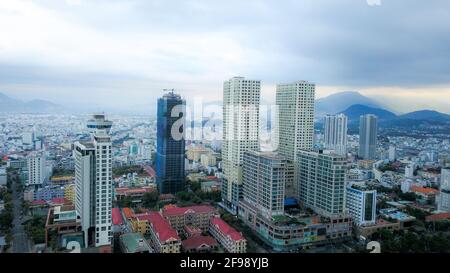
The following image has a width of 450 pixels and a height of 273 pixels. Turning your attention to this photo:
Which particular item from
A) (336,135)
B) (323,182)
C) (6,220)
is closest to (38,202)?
(6,220)

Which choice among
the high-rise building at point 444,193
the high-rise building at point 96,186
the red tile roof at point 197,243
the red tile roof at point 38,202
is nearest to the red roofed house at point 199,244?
the red tile roof at point 197,243

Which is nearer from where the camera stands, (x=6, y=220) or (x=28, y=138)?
(x=6, y=220)

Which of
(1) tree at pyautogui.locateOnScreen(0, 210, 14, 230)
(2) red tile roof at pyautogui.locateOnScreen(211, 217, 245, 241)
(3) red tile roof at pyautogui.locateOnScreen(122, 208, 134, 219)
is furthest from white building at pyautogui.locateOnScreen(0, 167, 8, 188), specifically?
(2) red tile roof at pyautogui.locateOnScreen(211, 217, 245, 241)

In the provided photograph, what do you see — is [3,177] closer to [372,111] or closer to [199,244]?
[199,244]

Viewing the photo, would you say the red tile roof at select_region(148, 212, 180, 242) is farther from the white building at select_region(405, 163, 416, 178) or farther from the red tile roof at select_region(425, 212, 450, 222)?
the white building at select_region(405, 163, 416, 178)

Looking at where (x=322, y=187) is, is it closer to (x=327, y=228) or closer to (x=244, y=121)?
(x=327, y=228)

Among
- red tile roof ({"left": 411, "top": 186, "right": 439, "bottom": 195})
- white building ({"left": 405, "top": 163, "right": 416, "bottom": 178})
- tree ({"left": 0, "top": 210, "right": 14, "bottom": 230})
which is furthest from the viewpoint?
white building ({"left": 405, "top": 163, "right": 416, "bottom": 178})

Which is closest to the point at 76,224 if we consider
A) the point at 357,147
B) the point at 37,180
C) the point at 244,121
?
the point at 37,180

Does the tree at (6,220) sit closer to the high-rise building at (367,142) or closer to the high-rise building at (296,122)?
the high-rise building at (296,122)
